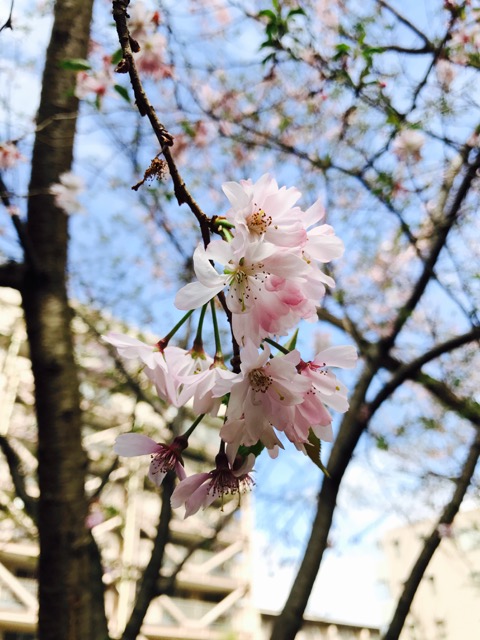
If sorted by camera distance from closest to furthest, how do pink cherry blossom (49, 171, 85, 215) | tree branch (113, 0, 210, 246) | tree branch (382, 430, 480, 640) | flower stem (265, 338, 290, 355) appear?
tree branch (113, 0, 210, 246)
flower stem (265, 338, 290, 355)
pink cherry blossom (49, 171, 85, 215)
tree branch (382, 430, 480, 640)

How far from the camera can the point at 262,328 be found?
633 millimetres

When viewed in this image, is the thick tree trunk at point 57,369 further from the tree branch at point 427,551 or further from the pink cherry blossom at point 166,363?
the tree branch at point 427,551

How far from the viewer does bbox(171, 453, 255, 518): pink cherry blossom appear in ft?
2.20

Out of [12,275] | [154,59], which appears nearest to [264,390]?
[12,275]

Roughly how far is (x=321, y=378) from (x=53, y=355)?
4.35 feet

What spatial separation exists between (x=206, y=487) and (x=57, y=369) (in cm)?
123

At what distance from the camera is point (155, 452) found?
750 millimetres

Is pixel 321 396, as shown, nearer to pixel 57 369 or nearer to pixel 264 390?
pixel 264 390

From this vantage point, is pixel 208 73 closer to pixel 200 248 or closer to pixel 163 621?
pixel 200 248

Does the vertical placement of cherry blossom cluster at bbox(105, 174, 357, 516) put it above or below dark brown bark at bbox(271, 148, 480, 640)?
below

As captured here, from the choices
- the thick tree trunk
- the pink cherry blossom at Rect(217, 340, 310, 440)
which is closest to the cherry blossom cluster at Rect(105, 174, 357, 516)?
the pink cherry blossom at Rect(217, 340, 310, 440)

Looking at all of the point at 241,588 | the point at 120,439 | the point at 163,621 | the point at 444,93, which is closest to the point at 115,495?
the point at 163,621

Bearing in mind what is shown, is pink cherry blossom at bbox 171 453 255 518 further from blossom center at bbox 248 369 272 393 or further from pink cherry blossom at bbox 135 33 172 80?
pink cherry blossom at bbox 135 33 172 80

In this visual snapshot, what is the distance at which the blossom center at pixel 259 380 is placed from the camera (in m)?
0.60
